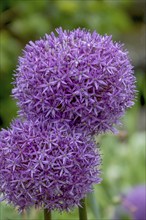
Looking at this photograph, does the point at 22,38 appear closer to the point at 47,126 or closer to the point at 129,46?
the point at 129,46

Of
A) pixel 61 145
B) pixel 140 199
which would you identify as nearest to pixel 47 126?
pixel 61 145

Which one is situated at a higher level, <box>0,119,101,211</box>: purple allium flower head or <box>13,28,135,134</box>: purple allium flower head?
<box>13,28,135,134</box>: purple allium flower head

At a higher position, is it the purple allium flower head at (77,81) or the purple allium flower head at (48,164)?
the purple allium flower head at (77,81)

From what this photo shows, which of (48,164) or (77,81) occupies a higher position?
→ (77,81)
